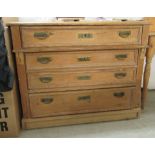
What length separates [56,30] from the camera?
1396mm

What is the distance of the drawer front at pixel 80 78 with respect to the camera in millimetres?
1509

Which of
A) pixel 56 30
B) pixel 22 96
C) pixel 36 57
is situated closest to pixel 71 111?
pixel 22 96

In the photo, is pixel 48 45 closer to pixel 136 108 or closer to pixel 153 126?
pixel 136 108

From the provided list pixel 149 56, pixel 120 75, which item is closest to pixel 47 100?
pixel 120 75

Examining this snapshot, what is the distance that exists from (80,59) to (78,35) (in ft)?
0.60

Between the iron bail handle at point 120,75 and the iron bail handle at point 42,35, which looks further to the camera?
the iron bail handle at point 120,75

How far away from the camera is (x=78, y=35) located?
1436 mm

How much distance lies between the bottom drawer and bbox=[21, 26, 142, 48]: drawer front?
15.6 inches

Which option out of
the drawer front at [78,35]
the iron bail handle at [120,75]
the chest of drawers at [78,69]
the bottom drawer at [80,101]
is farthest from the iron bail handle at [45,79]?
the iron bail handle at [120,75]

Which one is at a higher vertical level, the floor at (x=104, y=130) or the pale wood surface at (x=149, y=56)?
the pale wood surface at (x=149, y=56)

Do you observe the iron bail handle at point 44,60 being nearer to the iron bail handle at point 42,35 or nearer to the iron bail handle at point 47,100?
the iron bail handle at point 42,35

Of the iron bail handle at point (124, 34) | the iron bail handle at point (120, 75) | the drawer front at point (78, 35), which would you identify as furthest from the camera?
the iron bail handle at point (120, 75)

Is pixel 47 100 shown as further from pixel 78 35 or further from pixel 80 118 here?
pixel 78 35
